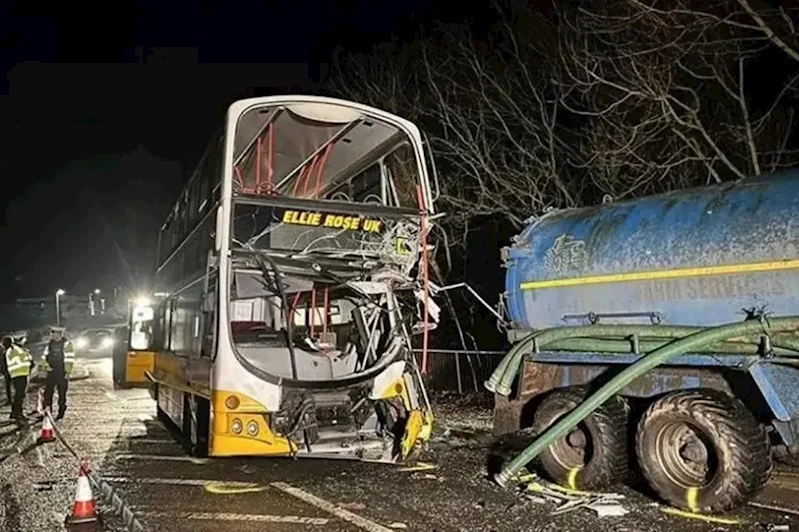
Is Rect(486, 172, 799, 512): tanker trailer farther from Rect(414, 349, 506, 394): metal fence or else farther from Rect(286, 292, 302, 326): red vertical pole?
Rect(414, 349, 506, 394): metal fence

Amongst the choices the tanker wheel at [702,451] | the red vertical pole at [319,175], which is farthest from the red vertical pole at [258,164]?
the tanker wheel at [702,451]

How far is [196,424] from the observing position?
9859 millimetres

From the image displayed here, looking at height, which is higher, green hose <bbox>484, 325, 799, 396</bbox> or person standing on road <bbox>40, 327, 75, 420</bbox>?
green hose <bbox>484, 325, 799, 396</bbox>

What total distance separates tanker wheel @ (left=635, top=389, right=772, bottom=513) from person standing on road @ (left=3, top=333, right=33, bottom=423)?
11.6 m

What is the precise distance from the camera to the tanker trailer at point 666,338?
6566 mm

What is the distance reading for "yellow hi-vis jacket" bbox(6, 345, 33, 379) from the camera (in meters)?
14.9

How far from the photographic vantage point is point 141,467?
9781mm

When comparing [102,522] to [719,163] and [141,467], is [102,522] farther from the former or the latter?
[719,163]

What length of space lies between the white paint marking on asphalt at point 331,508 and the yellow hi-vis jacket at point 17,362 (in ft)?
27.3

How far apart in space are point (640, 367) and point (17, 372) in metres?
11.9

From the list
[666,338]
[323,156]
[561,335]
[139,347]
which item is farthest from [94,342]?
[666,338]

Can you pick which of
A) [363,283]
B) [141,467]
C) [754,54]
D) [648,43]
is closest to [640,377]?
[363,283]

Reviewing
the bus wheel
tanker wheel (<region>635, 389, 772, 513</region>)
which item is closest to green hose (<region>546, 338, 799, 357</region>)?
tanker wheel (<region>635, 389, 772, 513</region>)

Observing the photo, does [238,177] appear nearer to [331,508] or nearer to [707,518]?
[331,508]
